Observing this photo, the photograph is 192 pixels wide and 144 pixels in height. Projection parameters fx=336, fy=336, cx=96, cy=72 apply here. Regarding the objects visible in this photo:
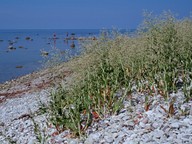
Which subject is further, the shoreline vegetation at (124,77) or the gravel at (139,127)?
the shoreline vegetation at (124,77)

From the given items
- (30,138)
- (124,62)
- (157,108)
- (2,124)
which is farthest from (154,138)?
(2,124)

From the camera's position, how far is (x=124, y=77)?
968 centimetres

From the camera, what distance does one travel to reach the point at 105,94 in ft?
28.4

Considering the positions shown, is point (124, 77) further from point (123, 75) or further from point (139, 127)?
point (139, 127)

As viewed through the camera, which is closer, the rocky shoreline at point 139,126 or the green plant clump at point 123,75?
the rocky shoreline at point 139,126

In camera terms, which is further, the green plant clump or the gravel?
the green plant clump

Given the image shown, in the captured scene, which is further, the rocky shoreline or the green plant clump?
the green plant clump

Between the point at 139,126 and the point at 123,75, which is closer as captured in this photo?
the point at 139,126

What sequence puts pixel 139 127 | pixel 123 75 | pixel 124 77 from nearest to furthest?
1. pixel 139 127
2. pixel 124 77
3. pixel 123 75

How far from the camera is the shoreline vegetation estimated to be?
8016 millimetres

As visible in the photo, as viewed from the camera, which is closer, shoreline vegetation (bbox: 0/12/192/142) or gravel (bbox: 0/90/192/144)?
gravel (bbox: 0/90/192/144)

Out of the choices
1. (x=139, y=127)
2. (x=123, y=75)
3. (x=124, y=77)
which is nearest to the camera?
(x=139, y=127)

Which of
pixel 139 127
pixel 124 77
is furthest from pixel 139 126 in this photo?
pixel 124 77

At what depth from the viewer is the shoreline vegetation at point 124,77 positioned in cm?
802
